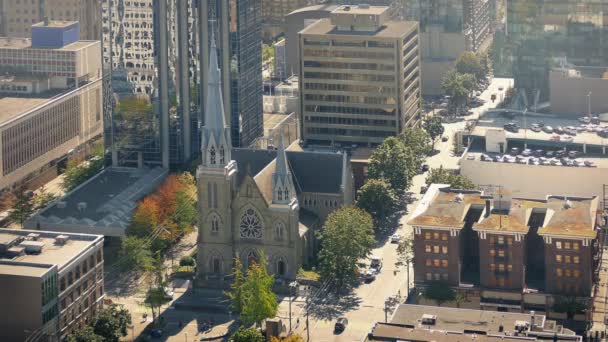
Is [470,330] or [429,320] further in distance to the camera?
[429,320]

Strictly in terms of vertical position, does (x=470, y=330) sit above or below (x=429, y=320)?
below

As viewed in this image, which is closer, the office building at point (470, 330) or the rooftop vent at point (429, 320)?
the office building at point (470, 330)

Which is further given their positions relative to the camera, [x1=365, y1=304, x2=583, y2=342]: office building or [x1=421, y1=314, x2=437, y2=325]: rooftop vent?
[x1=421, y1=314, x2=437, y2=325]: rooftop vent

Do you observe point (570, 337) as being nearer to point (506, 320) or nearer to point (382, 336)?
point (506, 320)

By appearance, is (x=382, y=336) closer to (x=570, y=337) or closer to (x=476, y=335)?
(x=476, y=335)

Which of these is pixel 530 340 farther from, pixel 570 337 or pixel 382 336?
pixel 382 336

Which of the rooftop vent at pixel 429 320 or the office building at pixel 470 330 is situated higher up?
the rooftop vent at pixel 429 320

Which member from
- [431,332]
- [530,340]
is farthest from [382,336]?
[530,340]

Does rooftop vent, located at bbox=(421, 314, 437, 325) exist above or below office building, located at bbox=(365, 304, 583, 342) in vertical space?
above

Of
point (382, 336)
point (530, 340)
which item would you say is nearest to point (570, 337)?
point (530, 340)
